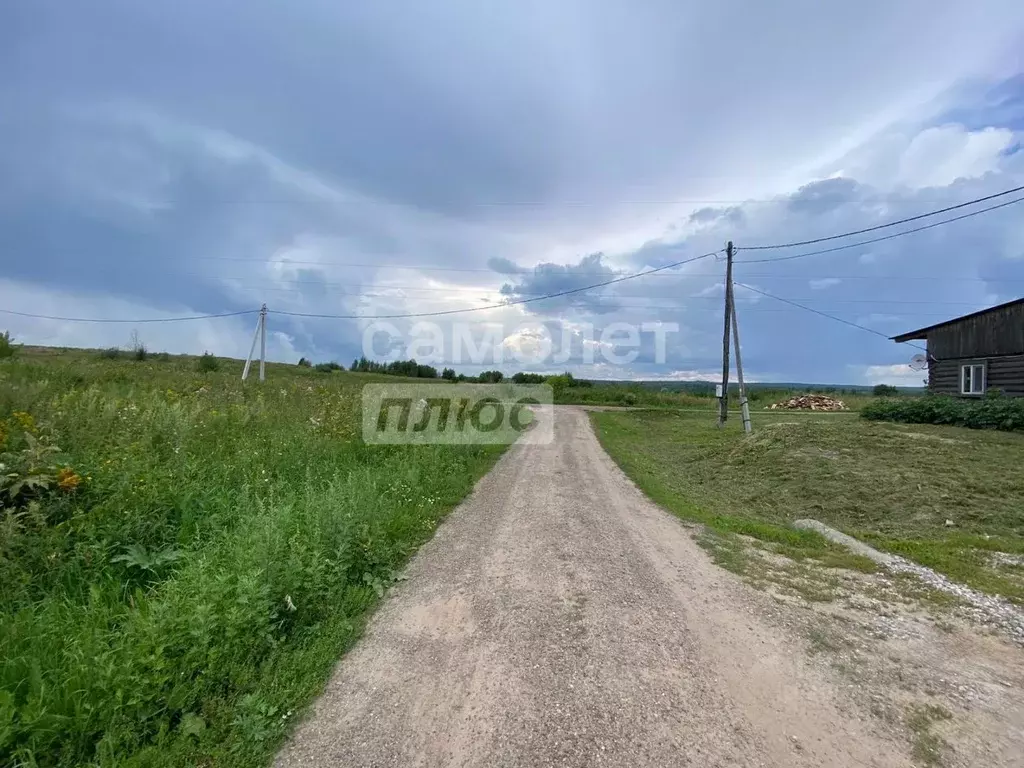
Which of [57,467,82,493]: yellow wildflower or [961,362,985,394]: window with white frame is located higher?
[961,362,985,394]: window with white frame

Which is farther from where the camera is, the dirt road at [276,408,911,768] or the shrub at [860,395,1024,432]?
the shrub at [860,395,1024,432]

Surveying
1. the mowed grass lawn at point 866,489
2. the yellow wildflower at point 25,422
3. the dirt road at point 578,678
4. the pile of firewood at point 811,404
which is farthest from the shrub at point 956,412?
the yellow wildflower at point 25,422

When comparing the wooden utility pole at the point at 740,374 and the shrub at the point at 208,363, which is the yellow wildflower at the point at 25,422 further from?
the shrub at the point at 208,363

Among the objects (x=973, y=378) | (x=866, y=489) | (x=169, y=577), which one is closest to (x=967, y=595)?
(x=866, y=489)

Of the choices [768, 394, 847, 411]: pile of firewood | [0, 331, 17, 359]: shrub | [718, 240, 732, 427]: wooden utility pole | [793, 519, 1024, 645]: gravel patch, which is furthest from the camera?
[768, 394, 847, 411]: pile of firewood

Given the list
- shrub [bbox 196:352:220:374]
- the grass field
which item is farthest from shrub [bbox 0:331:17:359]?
shrub [bbox 196:352:220:374]

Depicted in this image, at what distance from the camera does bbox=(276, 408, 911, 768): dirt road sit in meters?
2.41

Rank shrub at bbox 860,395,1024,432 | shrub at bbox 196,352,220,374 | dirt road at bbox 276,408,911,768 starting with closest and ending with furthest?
dirt road at bbox 276,408,911,768 < shrub at bbox 860,395,1024,432 < shrub at bbox 196,352,220,374

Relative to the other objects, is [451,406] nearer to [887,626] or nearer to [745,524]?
A: [745,524]

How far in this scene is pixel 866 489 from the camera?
839cm

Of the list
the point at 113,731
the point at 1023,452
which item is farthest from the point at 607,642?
the point at 1023,452

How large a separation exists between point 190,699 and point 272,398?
11.1 m

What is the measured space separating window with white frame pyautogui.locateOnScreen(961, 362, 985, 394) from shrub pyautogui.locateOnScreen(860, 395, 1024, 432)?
8.51ft

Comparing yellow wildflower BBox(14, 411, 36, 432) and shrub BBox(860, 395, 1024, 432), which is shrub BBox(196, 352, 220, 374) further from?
shrub BBox(860, 395, 1024, 432)
